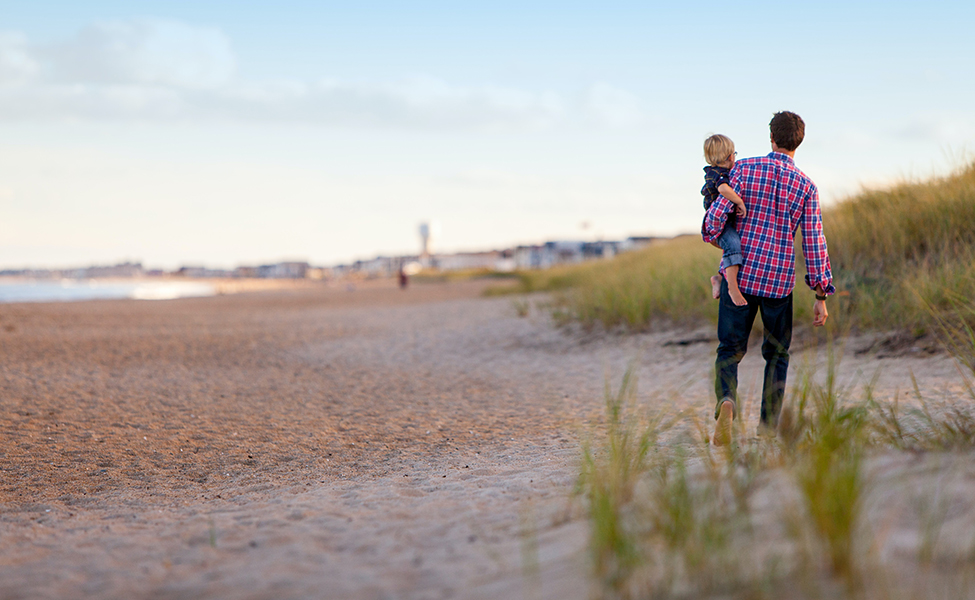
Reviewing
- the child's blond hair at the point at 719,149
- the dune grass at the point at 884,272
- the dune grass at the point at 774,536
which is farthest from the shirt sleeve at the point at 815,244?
the dune grass at the point at 884,272

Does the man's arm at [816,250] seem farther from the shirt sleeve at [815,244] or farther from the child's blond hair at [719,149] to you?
the child's blond hair at [719,149]

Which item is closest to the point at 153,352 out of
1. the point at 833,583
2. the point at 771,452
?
the point at 771,452

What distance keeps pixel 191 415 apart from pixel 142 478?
1954mm

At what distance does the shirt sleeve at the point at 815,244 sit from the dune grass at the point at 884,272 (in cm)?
270

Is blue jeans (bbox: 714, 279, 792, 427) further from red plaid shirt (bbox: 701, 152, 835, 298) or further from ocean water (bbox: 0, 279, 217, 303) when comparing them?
ocean water (bbox: 0, 279, 217, 303)

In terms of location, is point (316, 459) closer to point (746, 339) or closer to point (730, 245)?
point (746, 339)

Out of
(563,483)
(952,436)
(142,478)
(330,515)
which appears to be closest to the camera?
(952,436)

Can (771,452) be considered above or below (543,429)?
above

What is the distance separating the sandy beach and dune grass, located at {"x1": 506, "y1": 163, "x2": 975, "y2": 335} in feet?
1.68

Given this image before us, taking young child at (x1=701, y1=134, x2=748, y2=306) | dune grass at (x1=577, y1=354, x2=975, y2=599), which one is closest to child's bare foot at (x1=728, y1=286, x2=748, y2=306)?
young child at (x1=701, y1=134, x2=748, y2=306)

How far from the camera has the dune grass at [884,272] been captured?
21.8 feet

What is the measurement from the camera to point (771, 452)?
2.78m

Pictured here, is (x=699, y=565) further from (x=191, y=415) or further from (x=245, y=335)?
(x=245, y=335)

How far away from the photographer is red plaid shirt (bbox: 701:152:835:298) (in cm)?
367
